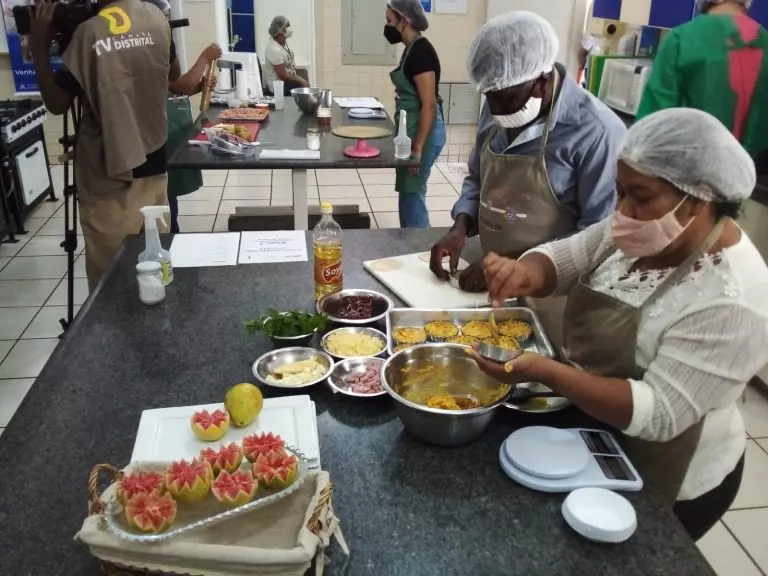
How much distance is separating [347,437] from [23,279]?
3426 millimetres

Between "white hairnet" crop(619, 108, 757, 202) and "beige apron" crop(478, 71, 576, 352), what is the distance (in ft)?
2.12

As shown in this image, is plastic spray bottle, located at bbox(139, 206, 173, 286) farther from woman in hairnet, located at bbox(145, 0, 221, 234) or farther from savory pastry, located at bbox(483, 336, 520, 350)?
woman in hairnet, located at bbox(145, 0, 221, 234)

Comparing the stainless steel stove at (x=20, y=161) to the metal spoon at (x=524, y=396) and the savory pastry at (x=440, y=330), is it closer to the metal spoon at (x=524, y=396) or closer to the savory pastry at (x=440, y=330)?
the savory pastry at (x=440, y=330)

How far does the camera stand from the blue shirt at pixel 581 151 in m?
1.75

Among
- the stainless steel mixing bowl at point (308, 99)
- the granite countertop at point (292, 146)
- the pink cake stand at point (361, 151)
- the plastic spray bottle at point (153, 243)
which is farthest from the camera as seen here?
the stainless steel mixing bowl at point (308, 99)

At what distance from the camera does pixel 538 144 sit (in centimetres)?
182

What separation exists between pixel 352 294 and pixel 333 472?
0.64m

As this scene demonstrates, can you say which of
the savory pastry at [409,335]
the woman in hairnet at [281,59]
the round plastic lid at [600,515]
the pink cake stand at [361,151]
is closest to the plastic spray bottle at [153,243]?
the savory pastry at [409,335]

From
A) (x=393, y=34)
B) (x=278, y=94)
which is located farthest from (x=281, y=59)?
(x=393, y=34)

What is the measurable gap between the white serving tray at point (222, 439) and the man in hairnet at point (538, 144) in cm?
75

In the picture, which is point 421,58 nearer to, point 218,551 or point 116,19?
point 116,19

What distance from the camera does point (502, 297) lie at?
60.5 inches

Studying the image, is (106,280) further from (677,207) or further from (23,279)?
(23,279)

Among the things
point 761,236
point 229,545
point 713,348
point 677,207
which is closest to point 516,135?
point 677,207
